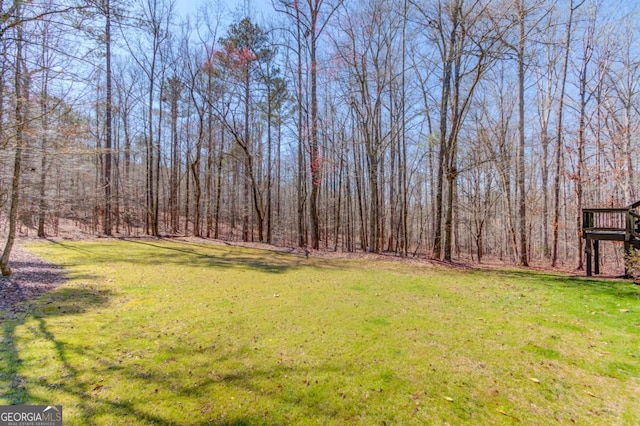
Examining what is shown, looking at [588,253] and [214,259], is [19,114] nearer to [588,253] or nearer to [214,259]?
[214,259]

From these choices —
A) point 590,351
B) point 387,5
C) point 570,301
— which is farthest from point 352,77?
→ point 590,351

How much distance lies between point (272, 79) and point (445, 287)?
44.9ft

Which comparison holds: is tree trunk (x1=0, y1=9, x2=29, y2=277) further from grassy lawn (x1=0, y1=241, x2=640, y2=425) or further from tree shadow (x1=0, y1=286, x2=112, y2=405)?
tree shadow (x1=0, y1=286, x2=112, y2=405)

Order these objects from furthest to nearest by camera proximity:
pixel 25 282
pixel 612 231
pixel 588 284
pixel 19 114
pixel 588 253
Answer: pixel 612 231, pixel 588 253, pixel 588 284, pixel 25 282, pixel 19 114

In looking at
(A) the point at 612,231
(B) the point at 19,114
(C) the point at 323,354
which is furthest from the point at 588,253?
(B) the point at 19,114

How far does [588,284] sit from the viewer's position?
5629 millimetres

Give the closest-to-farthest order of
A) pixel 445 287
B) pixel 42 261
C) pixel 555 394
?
pixel 555 394 → pixel 445 287 → pixel 42 261

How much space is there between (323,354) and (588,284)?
20.5 ft

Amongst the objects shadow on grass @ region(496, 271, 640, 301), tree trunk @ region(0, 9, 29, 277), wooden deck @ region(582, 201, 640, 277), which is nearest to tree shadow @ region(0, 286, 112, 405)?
tree trunk @ region(0, 9, 29, 277)

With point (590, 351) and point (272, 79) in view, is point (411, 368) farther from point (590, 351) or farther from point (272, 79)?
point (272, 79)

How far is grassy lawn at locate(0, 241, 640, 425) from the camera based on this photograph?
2.04 meters

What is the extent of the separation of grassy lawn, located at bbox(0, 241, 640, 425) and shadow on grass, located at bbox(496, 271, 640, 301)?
7 centimetres

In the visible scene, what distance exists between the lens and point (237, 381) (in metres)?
2.34

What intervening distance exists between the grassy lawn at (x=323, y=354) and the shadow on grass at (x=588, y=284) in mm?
70
